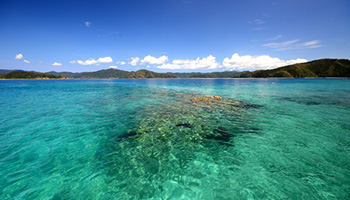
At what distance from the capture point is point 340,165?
26.8 feet

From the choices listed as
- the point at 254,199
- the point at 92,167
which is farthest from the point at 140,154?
the point at 254,199

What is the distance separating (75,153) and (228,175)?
1070cm

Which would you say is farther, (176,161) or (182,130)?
(182,130)

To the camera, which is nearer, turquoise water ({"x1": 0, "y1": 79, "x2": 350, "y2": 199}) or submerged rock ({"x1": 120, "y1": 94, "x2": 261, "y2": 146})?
turquoise water ({"x1": 0, "y1": 79, "x2": 350, "y2": 199})

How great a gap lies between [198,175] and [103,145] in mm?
8034

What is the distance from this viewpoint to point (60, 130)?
14117 mm

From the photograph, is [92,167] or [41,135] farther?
[41,135]

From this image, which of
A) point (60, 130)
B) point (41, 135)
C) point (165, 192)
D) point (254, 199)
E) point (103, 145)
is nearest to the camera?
point (254, 199)

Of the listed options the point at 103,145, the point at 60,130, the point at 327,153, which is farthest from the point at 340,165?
the point at 60,130

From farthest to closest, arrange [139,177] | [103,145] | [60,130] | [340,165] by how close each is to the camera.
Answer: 1. [60,130]
2. [103,145]
3. [340,165]
4. [139,177]

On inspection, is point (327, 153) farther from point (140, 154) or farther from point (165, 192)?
point (140, 154)

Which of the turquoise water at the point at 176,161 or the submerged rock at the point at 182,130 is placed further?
the submerged rock at the point at 182,130

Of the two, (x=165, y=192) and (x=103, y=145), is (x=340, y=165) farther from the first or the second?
(x=103, y=145)

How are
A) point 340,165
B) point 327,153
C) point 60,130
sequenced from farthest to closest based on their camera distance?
1. point 60,130
2. point 327,153
3. point 340,165
